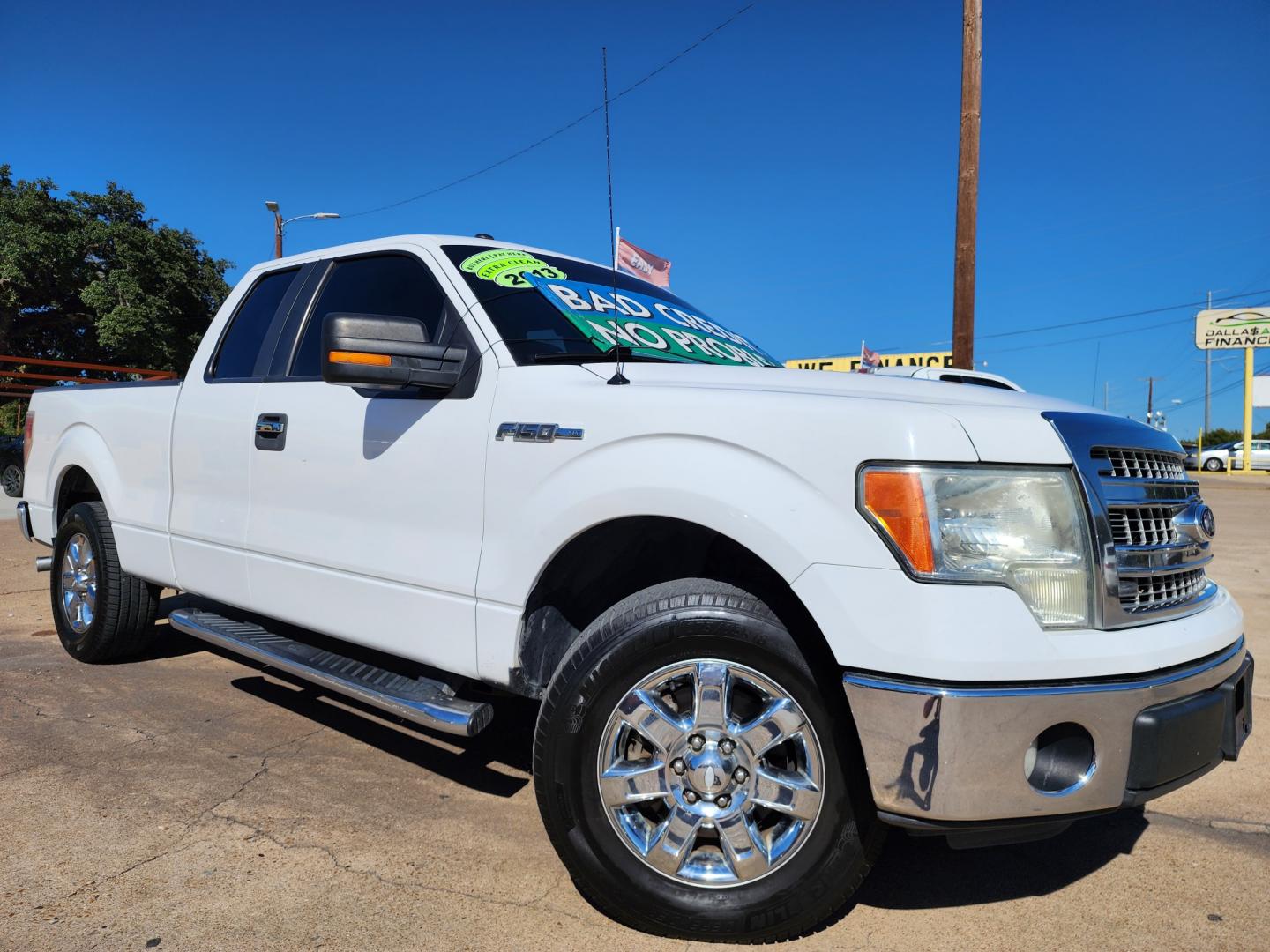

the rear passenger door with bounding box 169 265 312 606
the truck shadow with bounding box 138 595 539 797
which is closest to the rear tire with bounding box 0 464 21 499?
the truck shadow with bounding box 138 595 539 797

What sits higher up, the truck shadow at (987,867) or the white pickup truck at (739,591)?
the white pickup truck at (739,591)

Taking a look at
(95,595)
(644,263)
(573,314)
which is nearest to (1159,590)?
(573,314)

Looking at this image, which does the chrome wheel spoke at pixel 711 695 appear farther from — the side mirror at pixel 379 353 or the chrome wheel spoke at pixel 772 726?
the side mirror at pixel 379 353

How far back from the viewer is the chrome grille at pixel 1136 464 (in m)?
2.07

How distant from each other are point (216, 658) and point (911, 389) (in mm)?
4248

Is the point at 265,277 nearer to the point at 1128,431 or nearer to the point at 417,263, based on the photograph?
the point at 417,263

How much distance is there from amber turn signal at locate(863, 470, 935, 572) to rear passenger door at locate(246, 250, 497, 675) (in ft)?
3.90

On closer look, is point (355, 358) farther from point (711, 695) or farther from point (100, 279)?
point (100, 279)

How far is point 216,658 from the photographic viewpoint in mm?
4934

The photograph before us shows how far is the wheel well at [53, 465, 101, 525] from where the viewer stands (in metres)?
4.72

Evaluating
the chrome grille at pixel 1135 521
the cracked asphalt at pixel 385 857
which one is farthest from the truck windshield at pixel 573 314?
the cracked asphalt at pixel 385 857

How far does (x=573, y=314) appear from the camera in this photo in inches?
118

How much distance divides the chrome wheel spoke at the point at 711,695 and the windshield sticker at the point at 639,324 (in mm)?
1102

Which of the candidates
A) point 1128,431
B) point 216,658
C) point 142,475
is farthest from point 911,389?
point 216,658
